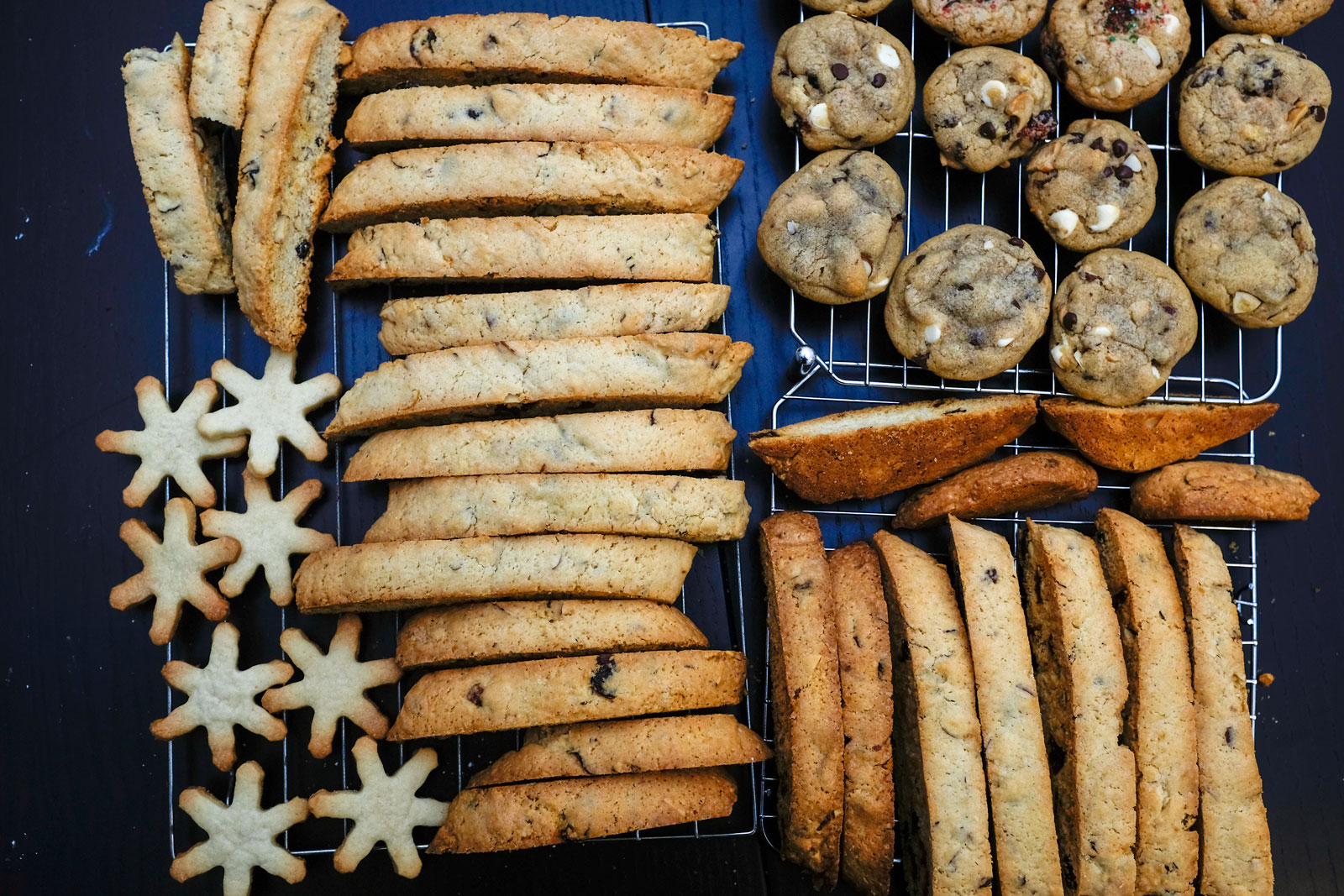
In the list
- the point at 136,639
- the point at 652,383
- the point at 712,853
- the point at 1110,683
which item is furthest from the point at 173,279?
the point at 1110,683

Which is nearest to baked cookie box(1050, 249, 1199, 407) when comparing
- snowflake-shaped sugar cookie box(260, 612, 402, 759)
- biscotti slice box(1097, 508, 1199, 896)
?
biscotti slice box(1097, 508, 1199, 896)

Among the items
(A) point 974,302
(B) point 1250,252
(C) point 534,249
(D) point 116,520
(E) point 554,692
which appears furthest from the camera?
(D) point 116,520

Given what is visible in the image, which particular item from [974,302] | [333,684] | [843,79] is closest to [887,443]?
[974,302]

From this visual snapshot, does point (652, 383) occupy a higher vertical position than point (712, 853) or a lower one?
higher

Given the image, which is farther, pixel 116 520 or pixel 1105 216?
pixel 116 520

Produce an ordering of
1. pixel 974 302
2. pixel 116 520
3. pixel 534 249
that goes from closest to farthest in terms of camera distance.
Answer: pixel 534 249 < pixel 974 302 < pixel 116 520

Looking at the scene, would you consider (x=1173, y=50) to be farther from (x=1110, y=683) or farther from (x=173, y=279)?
(x=173, y=279)

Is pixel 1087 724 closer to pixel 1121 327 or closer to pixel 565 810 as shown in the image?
pixel 1121 327
